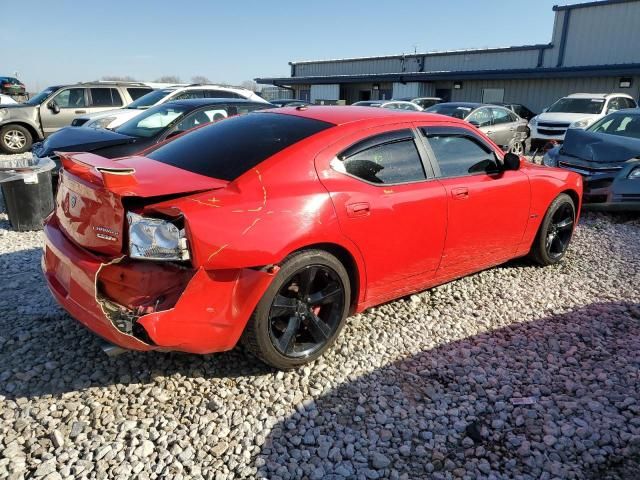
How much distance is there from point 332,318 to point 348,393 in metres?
0.49

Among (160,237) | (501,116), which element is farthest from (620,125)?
(160,237)

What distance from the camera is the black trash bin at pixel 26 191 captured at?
5414 millimetres

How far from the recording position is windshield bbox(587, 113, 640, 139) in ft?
25.5

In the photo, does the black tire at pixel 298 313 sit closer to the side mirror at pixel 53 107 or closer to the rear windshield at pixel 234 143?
the rear windshield at pixel 234 143

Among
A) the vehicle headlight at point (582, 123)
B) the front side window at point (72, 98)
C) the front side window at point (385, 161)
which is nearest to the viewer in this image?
the front side window at point (385, 161)

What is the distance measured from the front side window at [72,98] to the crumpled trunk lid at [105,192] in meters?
10.6

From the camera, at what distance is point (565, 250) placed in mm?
5234

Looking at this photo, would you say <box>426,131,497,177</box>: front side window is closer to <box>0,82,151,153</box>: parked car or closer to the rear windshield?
the rear windshield

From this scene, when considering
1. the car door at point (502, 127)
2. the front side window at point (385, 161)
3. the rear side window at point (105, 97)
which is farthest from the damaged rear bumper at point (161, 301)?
the car door at point (502, 127)

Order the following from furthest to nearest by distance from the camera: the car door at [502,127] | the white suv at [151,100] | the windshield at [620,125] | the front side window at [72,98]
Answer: the car door at [502,127] < the front side window at [72,98] < the white suv at [151,100] < the windshield at [620,125]

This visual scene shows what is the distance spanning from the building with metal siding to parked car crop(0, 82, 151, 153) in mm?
18714

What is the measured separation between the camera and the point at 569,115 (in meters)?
14.8

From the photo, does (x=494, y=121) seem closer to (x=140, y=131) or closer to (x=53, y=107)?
(x=140, y=131)

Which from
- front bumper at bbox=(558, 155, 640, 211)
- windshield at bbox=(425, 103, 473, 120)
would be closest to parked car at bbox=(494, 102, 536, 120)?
windshield at bbox=(425, 103, 473, 120)
